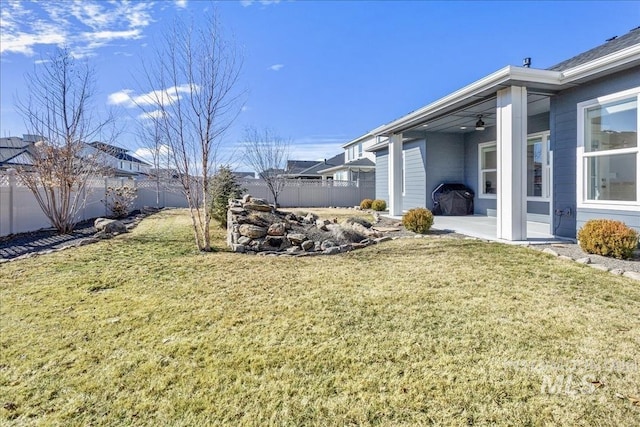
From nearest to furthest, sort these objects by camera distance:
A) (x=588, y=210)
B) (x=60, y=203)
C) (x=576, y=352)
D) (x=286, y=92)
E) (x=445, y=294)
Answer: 1. (x=576, y=352)
2. (x=445, y=294)
3. (x=588, y=210)
4. (x=60, y=203)
5. (x=286, y=92)

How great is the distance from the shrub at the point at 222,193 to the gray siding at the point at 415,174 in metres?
6.52

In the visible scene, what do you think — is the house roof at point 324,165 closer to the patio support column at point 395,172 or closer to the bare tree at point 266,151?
the bare tree at point 266,151

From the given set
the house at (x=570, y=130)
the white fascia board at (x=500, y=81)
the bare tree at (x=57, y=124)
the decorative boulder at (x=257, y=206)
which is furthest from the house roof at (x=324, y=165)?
the decorative boulder at (x=257, y=206)

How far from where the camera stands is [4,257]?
19.8 feet

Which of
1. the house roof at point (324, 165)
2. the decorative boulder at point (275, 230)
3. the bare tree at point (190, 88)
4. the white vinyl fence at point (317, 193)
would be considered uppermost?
the house roof at point (324, 165)

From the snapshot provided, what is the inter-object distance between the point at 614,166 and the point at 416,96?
567 inches

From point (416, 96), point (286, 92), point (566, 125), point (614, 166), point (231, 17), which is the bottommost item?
point (614, 166)

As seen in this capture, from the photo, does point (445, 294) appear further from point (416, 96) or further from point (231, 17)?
point (416, 96)

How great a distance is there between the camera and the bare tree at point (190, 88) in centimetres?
606

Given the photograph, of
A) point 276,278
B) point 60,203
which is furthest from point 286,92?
point 276,278

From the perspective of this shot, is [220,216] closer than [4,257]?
No

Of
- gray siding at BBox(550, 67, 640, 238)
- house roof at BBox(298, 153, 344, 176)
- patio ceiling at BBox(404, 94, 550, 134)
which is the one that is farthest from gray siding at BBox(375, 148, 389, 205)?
house roof at BBox(298, 153, 344, 176)

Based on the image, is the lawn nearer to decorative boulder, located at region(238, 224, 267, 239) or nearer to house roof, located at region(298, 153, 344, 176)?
decorative boulder, located at region(238, 224, 267, 239)

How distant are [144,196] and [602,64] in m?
18.8
